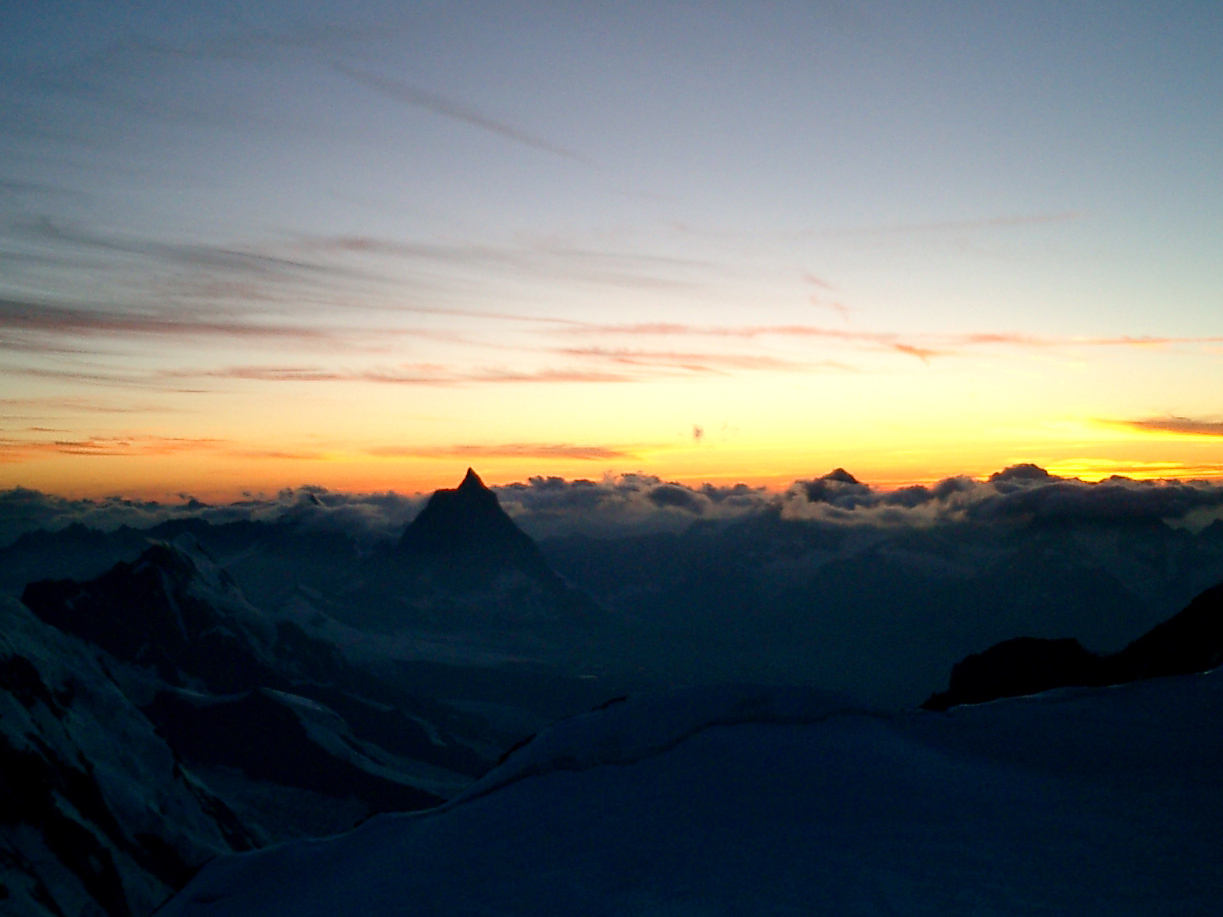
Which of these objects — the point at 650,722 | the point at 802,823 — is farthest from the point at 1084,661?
the point at 802,823

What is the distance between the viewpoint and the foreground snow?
18.1 meters

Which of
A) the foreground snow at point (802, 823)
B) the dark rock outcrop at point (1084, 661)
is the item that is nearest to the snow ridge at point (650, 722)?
the foreground snow at point (802, 823)

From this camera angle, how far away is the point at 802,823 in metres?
20.2

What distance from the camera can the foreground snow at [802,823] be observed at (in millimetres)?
18109

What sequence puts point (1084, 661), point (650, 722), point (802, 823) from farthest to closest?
point (1084, 661) → point (650, 722) → point (802, 823)

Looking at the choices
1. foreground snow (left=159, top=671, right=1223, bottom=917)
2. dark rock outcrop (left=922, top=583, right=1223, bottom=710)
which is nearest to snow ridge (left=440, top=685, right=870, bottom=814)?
foreground snow (left=159, top=671, right=1223, bottom=917)

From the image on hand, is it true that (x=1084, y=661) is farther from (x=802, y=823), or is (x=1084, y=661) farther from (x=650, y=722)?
(x=802, y=823)

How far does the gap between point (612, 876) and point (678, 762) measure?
435cm

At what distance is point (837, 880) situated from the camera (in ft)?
59.3

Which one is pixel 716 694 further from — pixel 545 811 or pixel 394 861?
pixel 394 861

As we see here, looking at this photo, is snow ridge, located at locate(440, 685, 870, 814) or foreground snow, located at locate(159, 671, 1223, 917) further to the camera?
snow ridge, located at locate(440, 685, 870, 814)

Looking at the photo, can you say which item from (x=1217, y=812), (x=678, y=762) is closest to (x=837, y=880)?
(x=678, y=762)

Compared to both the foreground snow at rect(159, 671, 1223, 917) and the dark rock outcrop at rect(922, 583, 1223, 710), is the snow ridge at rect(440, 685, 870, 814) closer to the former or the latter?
the foreground snow at rect(159, 671, 1223, 917)

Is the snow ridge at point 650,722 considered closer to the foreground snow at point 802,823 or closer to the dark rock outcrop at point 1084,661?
the foreground snow at point 802,823
